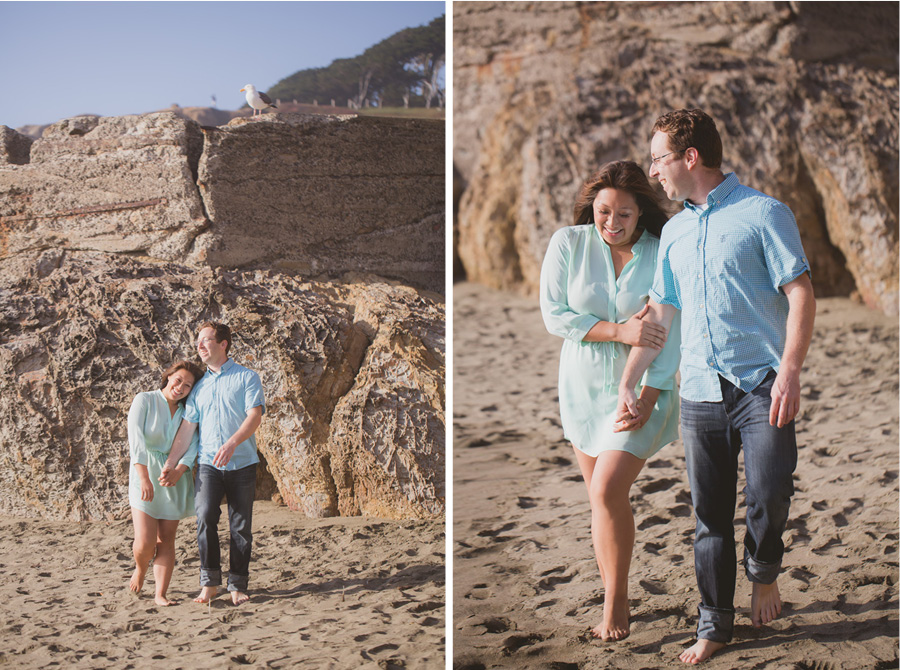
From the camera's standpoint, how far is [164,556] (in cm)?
254

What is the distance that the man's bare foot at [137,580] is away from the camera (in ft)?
8.19

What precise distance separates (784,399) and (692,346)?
276 millimetres

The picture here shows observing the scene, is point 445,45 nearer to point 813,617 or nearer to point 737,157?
point 813,617

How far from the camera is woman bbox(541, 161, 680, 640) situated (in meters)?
2.17

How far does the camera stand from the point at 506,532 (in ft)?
10.7

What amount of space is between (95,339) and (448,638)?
161 cm

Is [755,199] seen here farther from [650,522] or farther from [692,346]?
[650,522]

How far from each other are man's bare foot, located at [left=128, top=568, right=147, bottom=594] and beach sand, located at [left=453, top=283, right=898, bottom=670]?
40.1 inches

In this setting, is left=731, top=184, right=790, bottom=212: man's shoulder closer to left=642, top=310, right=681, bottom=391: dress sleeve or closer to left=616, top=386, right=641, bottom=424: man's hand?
left=642, top=310, right=681, bottom=391: dress sleeve

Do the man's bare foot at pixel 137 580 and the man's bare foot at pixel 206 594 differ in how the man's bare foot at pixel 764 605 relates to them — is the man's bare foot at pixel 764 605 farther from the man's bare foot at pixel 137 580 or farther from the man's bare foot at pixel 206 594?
the man's bare foot at pixel 137 580

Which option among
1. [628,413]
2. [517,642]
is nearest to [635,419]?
[628,413]

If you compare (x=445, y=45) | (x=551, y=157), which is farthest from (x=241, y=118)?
(x=551, y=157)

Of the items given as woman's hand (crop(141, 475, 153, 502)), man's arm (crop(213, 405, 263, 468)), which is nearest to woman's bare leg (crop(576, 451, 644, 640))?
man's arm (crop(213, 405, 263, 468))

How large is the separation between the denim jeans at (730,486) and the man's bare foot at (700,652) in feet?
0.06
